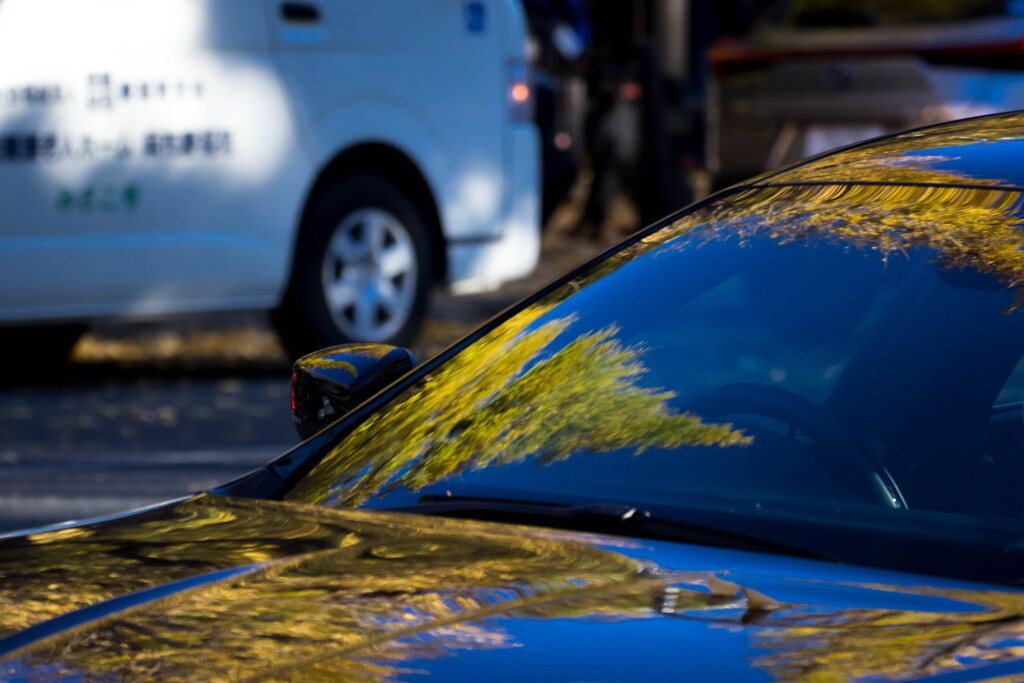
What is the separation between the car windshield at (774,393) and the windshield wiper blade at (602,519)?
20 mm

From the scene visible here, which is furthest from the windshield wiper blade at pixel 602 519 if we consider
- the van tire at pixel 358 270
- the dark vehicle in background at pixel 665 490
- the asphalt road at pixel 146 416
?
the van tire at pixel 358 270

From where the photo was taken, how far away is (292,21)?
768 cm

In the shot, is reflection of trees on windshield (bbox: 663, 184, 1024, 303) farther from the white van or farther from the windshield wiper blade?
the white van

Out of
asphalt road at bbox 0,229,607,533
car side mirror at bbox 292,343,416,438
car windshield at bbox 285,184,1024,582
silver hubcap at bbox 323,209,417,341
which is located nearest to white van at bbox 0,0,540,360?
silver hubcap at bbox 323,209,417,341

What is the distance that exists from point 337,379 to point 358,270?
5291 mm

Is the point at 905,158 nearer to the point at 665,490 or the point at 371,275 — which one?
the point at 665,490

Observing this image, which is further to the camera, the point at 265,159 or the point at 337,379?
the point at 265,159

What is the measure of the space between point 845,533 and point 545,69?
10369mm

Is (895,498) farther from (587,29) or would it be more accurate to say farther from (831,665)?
(587,29)

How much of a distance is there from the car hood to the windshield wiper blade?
0.13 ft

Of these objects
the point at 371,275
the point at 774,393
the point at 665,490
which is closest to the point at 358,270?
the point at 371,275

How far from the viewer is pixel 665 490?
2.29 m

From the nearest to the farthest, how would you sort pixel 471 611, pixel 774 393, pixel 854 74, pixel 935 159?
pixel 471 611, pixel 774 393, pixel 935 159, pixel 854 74

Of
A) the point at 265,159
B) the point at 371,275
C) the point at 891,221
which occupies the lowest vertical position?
the point at 371,275
